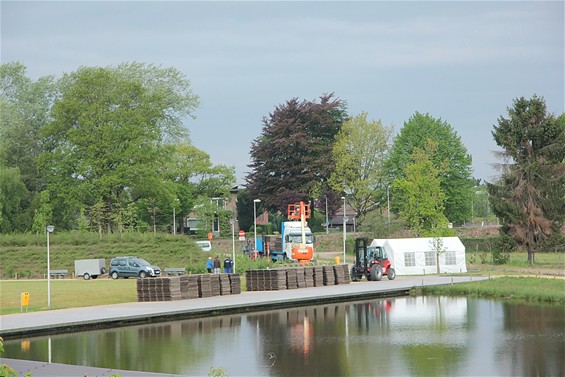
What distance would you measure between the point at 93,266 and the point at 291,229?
16.6m

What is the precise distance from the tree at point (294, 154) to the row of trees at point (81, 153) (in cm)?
1386

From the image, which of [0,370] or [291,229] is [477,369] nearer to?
[0,370]

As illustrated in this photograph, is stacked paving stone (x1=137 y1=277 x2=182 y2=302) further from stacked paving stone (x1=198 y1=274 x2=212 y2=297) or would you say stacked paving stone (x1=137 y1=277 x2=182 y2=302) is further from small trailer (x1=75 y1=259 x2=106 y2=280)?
small trailer (x1=75 y1=259 x2=106 y2=280)

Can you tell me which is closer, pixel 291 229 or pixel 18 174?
pixel 291 229

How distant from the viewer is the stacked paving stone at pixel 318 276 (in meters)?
48.2

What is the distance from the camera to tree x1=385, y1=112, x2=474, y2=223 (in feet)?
322

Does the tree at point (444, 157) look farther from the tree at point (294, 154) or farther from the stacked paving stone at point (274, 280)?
the stacked paving stone at point (274, 280)

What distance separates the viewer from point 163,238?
69062mm

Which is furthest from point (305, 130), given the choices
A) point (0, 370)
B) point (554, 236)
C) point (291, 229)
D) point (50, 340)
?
point (0, 370)

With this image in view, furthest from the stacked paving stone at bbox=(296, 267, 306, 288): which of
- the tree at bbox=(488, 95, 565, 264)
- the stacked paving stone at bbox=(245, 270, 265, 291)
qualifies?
the tree at bbox=(488, 95, 565, 264)

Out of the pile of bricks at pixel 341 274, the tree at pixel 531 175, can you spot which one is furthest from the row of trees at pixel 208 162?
the pile of bricks at pixel 341 274

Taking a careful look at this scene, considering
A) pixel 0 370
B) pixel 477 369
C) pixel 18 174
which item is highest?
pixel 18 174

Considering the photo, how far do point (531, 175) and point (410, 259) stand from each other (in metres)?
14.8

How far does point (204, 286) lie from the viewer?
42.2 metres
